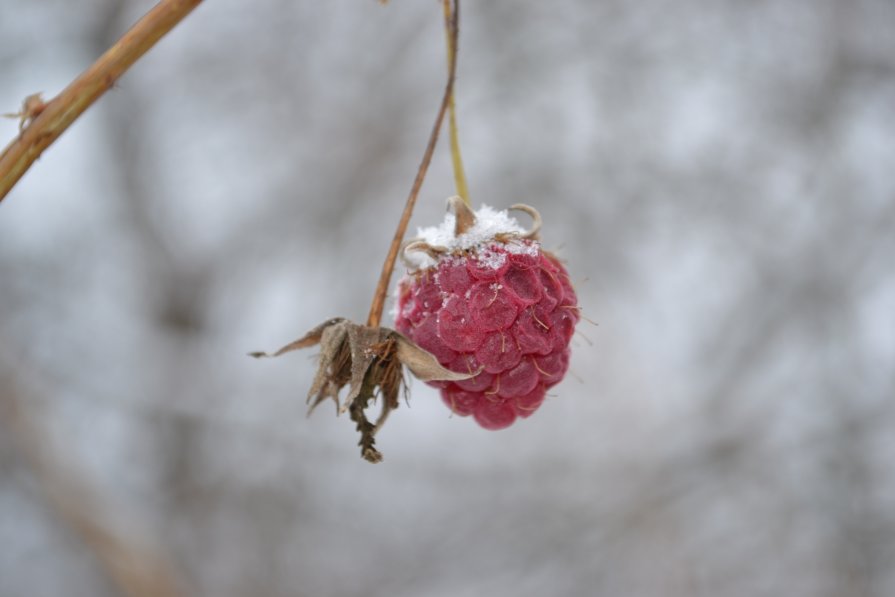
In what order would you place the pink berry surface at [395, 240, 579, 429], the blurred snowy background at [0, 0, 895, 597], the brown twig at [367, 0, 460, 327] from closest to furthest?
1. the brown twig at [367, 0, 460, 327]
2. the pink berry surface at [395, 240, 579, 429]
3. the blurred snowy background at [0, 0, 895, 597]

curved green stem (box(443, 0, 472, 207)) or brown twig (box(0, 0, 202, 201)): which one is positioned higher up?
curved green stem (box(443, 0, 472, 207))

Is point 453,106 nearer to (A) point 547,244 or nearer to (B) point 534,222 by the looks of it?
(B) point 534,222

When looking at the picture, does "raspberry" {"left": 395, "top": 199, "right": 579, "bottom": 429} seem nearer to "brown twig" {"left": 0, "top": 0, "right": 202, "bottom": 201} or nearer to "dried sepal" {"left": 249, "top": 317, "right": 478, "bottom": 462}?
"dried sepal" {"left": 249, "top": 317, "right": 478, "bottom": 462}

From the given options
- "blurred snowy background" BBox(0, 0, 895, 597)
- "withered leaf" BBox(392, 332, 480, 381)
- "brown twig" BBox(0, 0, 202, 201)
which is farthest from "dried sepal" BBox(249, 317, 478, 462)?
"blurred snowy background" BBox(0, 0, 895, 597)

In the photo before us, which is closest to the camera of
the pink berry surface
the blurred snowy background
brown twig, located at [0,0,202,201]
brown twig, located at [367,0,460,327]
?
brown twig, located at [0,0,202,201]

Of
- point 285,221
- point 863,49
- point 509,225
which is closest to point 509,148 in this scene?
point 285,221

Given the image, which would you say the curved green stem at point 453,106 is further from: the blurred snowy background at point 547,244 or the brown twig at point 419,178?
the blurred snowy background at point 547,244

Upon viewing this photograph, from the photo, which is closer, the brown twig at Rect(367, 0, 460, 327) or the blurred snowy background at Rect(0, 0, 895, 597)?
the brown twig at Rect(367, 0, 460, 327)
